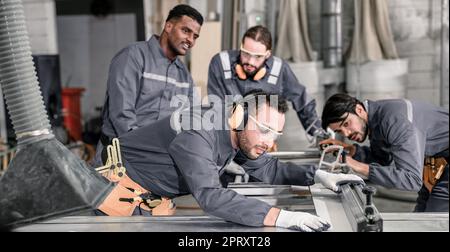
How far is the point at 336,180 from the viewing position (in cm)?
169

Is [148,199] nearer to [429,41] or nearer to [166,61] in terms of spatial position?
[166,61]

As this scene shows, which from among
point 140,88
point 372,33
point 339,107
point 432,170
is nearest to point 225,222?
point 339,107

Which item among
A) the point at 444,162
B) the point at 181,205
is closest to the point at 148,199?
the point at 444,162

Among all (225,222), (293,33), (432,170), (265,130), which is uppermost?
(293,33)

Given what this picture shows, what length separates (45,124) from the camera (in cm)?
116

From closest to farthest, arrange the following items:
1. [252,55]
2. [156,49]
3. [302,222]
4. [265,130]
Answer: [302,222] → [265,130] → [156,49] → [252,55]

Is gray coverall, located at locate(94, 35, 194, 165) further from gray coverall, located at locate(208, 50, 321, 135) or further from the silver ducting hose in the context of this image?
the silver ducting hose

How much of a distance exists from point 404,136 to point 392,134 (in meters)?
0.05

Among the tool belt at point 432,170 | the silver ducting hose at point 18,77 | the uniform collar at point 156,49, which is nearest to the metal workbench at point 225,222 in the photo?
the silver ducting hose at point 18,77

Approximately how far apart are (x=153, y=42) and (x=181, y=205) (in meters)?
1.41

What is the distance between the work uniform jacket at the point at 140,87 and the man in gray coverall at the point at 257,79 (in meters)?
0.32

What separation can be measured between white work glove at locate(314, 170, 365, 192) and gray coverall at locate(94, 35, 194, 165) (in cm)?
Answer: 82

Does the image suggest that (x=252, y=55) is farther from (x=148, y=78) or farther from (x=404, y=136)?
(x=404, y=136)

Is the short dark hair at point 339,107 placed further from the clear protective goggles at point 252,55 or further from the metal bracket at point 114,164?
the metal bracket at point 114,164
